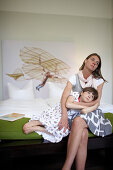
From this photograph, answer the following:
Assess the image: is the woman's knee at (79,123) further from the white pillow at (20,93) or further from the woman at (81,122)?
the white pillow at (20,93)

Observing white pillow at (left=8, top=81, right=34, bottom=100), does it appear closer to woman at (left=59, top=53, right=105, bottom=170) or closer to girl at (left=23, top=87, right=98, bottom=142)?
girl at (left=23, top=87, right=98, bottom=142)

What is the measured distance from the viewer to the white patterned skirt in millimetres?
1225

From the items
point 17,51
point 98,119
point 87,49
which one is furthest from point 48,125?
point 17,51

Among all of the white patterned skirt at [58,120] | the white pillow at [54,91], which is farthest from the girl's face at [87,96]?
the white pillow at [54,91]

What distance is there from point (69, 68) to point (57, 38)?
2.27 ft

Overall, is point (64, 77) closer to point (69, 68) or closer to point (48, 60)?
point (69, 68)

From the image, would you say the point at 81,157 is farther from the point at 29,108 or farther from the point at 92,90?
the point at 29,108

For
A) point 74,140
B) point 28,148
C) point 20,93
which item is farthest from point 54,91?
point 74,140

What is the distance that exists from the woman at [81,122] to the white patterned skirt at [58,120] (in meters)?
0.05

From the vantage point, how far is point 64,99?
48.8 inches

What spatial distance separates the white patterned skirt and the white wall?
1.40 metres

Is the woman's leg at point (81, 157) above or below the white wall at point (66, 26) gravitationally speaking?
below

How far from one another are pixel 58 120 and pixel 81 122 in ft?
0.61

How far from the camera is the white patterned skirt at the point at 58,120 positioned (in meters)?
1.22
